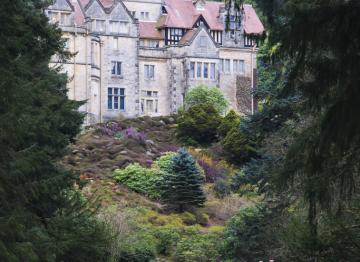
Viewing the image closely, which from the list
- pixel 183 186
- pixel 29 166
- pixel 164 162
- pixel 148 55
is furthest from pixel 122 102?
pixel 29 166

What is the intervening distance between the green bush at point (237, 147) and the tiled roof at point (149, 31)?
20.2m

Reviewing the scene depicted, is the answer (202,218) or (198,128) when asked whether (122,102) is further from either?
(202,218)

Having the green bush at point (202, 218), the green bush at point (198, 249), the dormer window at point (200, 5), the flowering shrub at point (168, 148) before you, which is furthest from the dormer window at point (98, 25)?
the green bush at point (198, 249)

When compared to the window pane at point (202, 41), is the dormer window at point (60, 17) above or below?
above

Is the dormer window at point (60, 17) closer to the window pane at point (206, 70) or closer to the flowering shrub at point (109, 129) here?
the window pane at point (206, 70)

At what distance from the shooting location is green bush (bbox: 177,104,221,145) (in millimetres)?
46125

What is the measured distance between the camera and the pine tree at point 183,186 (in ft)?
116

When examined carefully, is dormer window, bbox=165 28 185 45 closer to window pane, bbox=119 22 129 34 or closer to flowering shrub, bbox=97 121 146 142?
window pane, bbox=119 22 129 34

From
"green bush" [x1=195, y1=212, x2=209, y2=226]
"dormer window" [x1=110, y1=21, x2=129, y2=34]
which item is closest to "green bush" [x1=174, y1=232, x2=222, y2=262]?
"green bush" [x1=195, y1=212, x2=209, y2=226]

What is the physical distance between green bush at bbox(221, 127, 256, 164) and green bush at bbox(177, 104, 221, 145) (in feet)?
11.5

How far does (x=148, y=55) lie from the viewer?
61.3 meters

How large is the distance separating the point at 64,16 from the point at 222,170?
19457 millimetres

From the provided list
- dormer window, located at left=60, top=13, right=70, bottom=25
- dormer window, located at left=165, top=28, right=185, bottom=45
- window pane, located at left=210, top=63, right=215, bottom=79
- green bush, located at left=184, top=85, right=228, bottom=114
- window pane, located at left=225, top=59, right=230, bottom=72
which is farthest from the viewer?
window pane, located at left=225, top=59, right=230, bottom=72

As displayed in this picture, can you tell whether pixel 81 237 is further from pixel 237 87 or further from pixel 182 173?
pixel 237 87
